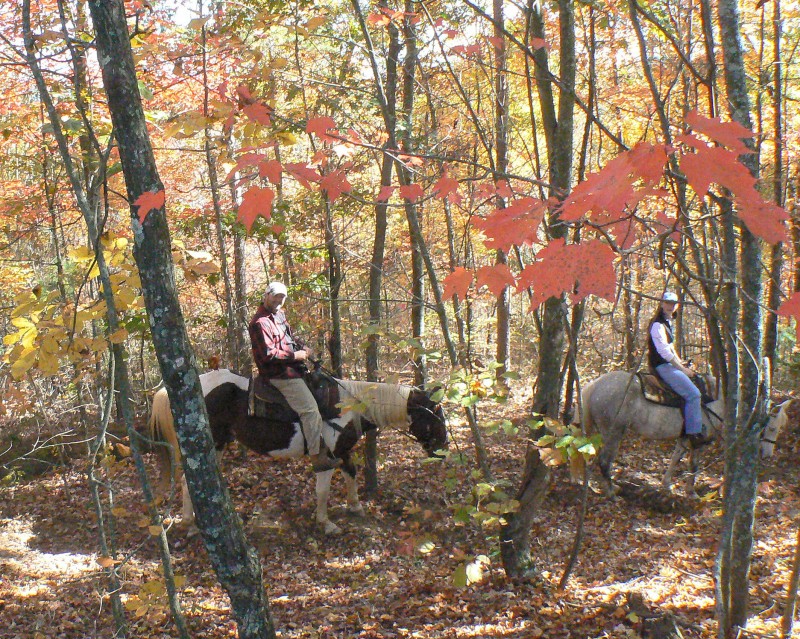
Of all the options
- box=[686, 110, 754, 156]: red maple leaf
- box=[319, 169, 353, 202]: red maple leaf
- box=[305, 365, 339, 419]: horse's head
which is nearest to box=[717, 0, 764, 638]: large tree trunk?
box=[686, 110, 754, 156]: red maple leaf

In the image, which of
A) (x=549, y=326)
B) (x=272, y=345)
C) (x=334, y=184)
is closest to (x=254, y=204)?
(x=334, y=184)

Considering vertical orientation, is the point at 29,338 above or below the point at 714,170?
below

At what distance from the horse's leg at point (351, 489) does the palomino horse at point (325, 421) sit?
14cm

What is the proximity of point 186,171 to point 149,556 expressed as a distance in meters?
9.11

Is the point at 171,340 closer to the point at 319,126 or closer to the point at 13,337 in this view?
the point at 13,337

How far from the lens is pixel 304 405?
7.01m

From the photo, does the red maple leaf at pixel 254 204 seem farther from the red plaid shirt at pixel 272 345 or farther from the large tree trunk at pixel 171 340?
the red plaid shirt at pixel 272 345

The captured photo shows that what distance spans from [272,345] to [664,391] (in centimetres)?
511

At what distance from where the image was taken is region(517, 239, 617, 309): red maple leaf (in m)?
1.78

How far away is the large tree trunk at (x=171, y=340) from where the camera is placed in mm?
3053

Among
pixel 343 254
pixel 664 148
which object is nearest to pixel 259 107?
pixel 664 148

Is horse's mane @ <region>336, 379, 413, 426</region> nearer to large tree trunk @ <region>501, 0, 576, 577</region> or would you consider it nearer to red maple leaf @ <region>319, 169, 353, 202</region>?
large tree trunk @ <region>501, 0, 576, 577</region>

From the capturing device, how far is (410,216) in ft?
16.6

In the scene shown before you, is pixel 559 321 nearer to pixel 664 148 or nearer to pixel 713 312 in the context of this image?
pixel 713 312
